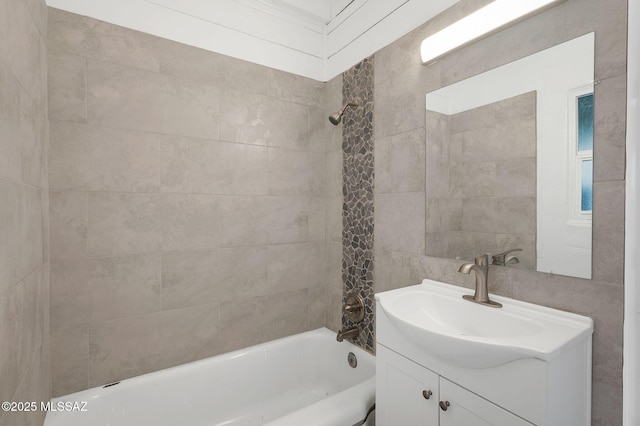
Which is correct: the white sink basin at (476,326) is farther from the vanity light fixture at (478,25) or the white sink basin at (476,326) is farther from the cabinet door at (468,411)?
the vanity light fixture at (478,25)

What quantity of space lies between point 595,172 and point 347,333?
1.46 meters

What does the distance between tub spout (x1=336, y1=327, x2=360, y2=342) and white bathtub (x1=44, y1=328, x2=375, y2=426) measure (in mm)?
88

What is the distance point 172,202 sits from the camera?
5.53 ft

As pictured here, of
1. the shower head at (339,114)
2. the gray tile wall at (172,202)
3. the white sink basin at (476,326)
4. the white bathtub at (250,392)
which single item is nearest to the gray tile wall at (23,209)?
the gray tile wall at (172,202)

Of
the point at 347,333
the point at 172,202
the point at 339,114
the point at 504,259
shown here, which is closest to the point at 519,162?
the point at 504,259

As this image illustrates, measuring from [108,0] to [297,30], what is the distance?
1069mm

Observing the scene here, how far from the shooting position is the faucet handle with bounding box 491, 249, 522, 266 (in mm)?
1224

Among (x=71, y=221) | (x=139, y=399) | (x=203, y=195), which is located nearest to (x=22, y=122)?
(x=71, y=221)

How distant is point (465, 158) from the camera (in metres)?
1.41

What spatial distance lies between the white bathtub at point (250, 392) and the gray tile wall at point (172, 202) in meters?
0.09

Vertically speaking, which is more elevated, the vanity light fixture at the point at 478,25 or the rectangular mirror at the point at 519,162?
the vanity light fixture at the point at 478,25

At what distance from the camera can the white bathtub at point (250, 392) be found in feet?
4.49

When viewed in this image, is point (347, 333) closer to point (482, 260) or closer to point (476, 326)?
point (476, 326)

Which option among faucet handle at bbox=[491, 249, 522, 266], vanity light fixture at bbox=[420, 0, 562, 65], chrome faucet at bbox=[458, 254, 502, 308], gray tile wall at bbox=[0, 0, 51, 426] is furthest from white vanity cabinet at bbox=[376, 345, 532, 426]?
vanity light fixture at bbox=[420, 0, 562, 65]
